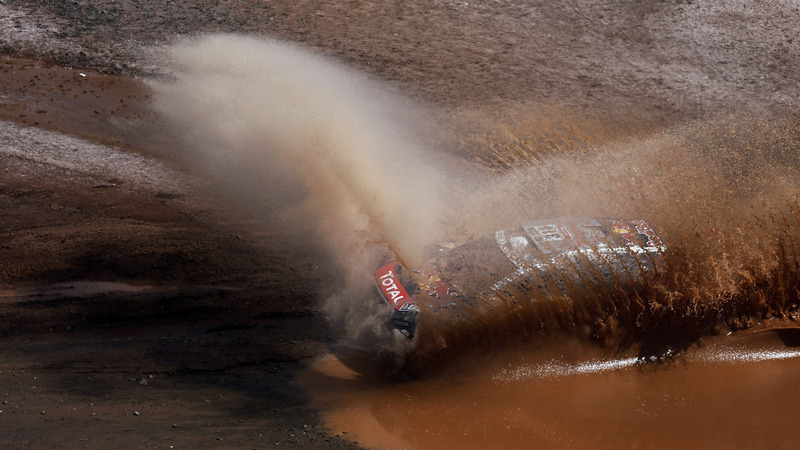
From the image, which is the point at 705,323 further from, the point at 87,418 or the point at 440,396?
the point at 87,418

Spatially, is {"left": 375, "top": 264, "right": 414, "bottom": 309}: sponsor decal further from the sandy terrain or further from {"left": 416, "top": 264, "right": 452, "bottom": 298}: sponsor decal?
the sandy terrain

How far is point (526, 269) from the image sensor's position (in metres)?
8.07

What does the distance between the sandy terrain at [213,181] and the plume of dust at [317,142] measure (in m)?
0.42

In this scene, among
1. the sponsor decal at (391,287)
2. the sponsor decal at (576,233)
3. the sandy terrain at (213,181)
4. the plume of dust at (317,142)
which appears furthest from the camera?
the plume of dust at (317,142)

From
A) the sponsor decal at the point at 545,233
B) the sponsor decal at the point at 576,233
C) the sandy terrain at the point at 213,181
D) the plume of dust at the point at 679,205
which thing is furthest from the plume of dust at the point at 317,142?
the sponsor decal at the point at 576,233

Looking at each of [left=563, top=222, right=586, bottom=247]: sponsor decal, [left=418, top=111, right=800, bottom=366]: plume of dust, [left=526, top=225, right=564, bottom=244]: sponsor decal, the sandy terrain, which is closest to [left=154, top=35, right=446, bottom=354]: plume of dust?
the sandy terrain

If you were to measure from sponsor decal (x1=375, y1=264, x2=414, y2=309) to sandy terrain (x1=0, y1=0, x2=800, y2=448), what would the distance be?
106 cm

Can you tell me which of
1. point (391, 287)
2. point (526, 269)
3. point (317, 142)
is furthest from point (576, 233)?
point (317, 142)

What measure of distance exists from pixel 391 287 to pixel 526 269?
5.88ft

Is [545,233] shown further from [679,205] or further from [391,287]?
[679,205]

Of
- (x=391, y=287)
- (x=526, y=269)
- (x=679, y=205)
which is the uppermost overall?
(x=679, y=205)

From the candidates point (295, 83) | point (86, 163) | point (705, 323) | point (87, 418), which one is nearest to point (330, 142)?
point (295, 83)

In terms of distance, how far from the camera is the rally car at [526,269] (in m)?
8.07

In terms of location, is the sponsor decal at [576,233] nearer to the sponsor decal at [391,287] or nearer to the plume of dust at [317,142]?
the plume of dust at [317,142]
